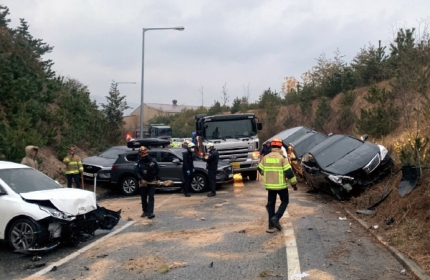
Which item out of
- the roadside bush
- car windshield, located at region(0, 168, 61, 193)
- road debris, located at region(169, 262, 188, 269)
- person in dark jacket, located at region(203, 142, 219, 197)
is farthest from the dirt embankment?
the roadside bush

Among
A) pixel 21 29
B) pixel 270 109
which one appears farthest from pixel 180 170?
pixel 21 29

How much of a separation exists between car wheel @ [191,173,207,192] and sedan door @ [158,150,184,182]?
0.44 metres

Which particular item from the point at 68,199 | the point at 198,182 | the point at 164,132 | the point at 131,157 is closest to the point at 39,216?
the point at 68,199

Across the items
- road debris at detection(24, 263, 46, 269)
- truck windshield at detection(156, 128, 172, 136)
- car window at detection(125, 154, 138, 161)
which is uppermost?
truck windshield at detection(156, 128, 172, 136)

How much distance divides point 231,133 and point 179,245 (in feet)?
35.4

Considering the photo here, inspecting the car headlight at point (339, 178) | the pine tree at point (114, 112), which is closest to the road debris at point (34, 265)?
the car headlight at point (339, 178)

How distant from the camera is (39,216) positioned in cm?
799

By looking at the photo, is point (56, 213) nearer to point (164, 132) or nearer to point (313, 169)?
point (313, 169)

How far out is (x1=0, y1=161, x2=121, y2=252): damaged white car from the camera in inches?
315

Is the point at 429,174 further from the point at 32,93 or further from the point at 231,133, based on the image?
the point at 32,93

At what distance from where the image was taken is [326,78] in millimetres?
46312

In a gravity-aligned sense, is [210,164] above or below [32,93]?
below

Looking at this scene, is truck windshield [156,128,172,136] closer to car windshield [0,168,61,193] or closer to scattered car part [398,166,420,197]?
car windshield [0,168,61,193]

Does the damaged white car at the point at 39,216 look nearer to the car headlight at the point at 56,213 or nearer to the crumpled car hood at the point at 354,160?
the car headlight at the point at 56,213
